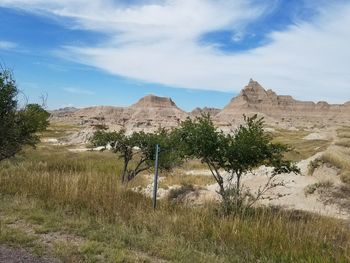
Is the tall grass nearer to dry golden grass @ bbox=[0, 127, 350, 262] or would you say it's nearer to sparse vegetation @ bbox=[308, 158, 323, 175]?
dry golden grass @ bbox=[0, 127, 350, 262]

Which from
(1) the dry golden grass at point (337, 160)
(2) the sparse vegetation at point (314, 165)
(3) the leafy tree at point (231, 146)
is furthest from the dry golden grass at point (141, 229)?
(1) the dry golden grass at point (337, 160)

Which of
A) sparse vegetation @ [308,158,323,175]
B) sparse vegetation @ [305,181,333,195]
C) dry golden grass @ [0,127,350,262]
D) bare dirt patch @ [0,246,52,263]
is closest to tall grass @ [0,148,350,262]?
dry golden grass @ [0,127,350,262]

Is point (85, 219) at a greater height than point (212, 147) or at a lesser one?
lesser

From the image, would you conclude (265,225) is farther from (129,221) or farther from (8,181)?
(8,181)

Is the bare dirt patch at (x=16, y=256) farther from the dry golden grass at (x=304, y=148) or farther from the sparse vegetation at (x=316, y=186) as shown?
the sparse vegetation at (x=316, y=186)

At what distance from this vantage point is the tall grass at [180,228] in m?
7.78

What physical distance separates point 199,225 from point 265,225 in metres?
1.25

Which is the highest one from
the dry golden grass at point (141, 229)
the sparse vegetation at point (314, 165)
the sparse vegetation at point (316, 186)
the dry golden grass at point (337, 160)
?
the dry golden grass at point (337, 160)

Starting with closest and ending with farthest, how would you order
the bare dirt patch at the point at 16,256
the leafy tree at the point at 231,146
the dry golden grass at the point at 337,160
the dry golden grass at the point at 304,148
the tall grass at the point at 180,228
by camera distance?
the bare dirt patch at the point at 16,256
the tall grass at the point at 180,228
the leafy tree at the point at 231,146
the dry golden grass at the point at 337,160
the dry golden grass at the point at 304,148

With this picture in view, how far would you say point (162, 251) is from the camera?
7.66 meters

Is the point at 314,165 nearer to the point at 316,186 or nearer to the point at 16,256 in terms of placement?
the point at 316,186

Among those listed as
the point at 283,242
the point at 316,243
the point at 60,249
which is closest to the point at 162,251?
the point at 60,249

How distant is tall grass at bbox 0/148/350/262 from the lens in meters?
7.78

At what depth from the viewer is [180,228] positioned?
9.19m
